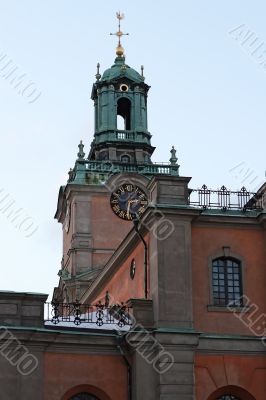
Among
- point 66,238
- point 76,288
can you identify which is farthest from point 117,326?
point 66,238

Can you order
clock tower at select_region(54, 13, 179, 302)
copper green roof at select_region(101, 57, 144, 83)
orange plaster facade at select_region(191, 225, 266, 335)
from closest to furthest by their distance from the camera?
orange plaster facade at select_region(191, 225, 266, 335)
clock tower at select_region(54, 13, 179, 302)
copper green roof at select_region(101, 57, 144, 83)

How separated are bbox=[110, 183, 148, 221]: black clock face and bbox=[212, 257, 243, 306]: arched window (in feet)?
66.4

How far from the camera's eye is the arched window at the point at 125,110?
56312 millimetres

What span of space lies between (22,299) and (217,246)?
21.4 feet

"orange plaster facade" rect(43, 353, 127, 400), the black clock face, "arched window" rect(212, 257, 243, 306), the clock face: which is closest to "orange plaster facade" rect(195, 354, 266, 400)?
"arched window" rect(212, 257, 243, 306)

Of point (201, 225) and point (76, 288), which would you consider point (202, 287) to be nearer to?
point (201, 225)

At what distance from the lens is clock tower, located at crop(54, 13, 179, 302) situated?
50.2m

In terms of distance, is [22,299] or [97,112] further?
[97,112]

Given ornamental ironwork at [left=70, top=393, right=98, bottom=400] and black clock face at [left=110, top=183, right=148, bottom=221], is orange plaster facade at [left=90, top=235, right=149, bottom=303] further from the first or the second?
black clock face at [left=110, top=183, right=148, bottom=221]

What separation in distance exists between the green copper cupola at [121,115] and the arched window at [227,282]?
2392cm

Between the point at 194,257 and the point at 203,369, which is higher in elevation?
the point at 194,257

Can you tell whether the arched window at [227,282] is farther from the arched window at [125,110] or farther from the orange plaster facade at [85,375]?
the arched window at [125,110]

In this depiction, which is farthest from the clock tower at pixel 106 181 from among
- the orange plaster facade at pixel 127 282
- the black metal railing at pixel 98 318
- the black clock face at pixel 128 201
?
the black metal railing at pixel 98 318

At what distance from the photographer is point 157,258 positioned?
29.1 meters
